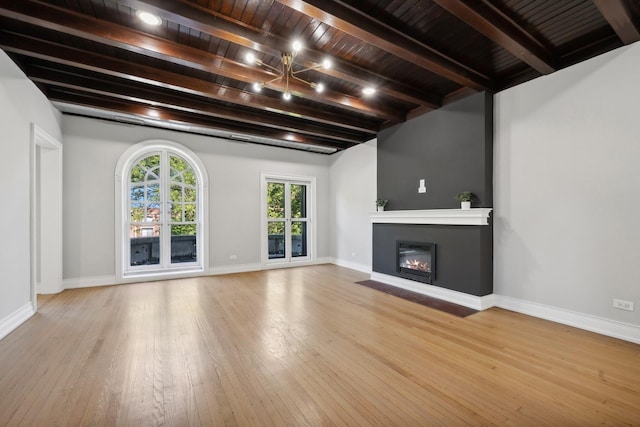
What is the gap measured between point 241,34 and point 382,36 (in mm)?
1390

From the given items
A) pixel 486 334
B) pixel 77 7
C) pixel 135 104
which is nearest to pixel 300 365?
pixel 486 334

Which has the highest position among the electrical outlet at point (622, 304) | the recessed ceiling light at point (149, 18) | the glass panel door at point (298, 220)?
the recessed ceiling light at point (149, 18)

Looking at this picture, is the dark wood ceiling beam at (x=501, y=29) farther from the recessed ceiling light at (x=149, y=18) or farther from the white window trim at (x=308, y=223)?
the white window trim at (x=308, y=223)

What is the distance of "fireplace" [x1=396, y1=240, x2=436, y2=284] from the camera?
4.38 metres

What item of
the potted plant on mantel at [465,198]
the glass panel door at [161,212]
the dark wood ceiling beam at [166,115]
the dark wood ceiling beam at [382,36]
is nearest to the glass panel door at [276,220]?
the dark wood ceiling beam at [166,115]

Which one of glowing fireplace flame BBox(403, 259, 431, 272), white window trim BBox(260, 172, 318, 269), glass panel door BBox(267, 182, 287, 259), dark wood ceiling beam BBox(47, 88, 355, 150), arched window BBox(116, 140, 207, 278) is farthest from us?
glass panel door BBox(267, 182, 287, 259)

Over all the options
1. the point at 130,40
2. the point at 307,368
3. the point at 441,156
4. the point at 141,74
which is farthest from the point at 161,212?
the point at 441,156

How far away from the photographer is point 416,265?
4664 millimetres

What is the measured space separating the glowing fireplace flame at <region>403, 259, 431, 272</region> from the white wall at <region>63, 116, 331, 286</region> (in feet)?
9.88

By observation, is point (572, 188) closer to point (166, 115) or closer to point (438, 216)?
point (438, 216)

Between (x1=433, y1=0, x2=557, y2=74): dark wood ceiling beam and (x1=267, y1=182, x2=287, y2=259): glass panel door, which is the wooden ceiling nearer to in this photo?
(x1=433, y1=0, x2=557, y2=74): dark wood ceiling beam

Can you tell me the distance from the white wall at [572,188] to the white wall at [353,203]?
8.99 feet

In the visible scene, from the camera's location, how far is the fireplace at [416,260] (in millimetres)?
4379

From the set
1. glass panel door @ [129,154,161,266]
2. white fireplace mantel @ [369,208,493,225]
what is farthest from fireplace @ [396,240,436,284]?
glass panel door @ [129,154,161,266]
